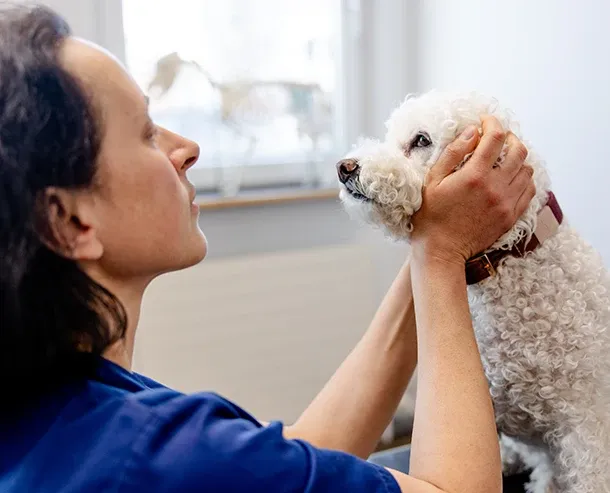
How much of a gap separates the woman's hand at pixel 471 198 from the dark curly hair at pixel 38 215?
0.40 m

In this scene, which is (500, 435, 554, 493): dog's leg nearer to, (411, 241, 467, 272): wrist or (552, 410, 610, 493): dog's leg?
(552, 410, 610, 493): dog's leg

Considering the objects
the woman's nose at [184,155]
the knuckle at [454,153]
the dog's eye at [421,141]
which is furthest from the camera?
the dog's eye at [421,141]

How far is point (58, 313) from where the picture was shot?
21.5 inches

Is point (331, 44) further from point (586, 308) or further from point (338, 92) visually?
point (586, 308)

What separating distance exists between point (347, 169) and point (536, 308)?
310 mm

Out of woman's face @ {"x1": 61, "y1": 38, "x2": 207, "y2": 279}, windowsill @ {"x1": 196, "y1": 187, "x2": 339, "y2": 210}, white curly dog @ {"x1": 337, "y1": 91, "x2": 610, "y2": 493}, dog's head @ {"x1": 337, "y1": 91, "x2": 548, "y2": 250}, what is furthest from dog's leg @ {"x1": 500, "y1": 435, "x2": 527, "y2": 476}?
windowsill @ {"x1": 196, "y1": 187, "x2": 339, "y2": 210}

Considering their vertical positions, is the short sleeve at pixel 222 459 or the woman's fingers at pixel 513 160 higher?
the woman's fingers at pixel 513 160

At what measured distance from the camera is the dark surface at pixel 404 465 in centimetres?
103

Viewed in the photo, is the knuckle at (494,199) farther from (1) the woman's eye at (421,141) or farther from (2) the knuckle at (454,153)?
(1) the woman's eye at (421,141)

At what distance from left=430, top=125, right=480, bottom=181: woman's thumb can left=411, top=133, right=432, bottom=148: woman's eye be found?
0.10m

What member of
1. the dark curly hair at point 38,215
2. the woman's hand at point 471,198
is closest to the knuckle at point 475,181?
the woman's hand at point 471,198

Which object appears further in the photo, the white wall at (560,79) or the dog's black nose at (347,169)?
the white wall at (560,79)

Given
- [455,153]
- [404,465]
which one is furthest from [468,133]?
[404,465]

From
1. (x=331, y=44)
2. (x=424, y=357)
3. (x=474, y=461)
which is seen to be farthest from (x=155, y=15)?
(x=474, y=461)
